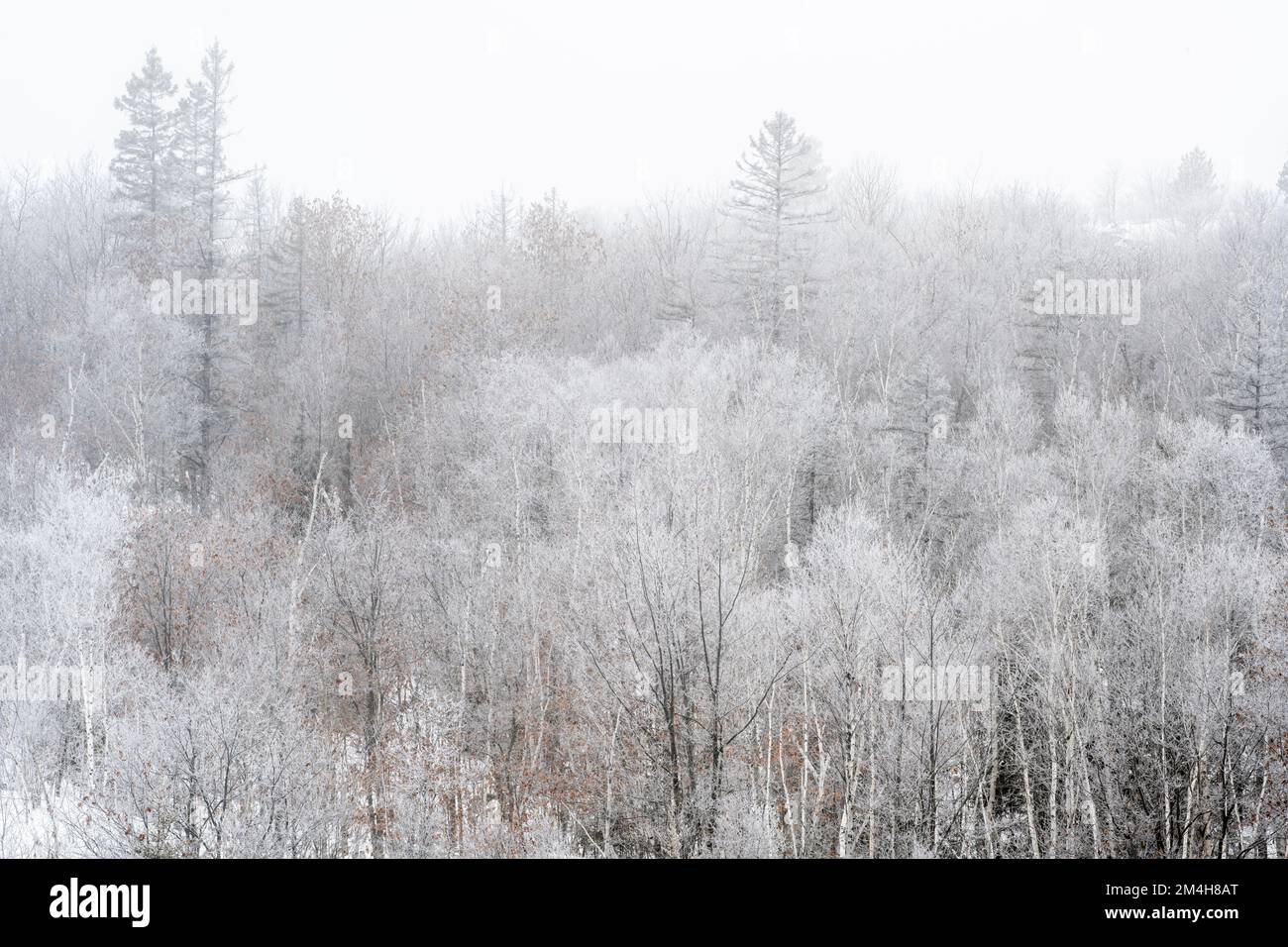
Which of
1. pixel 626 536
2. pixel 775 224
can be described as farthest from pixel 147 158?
pixel 626 536

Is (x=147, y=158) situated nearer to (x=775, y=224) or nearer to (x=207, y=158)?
(x=207, y=158)

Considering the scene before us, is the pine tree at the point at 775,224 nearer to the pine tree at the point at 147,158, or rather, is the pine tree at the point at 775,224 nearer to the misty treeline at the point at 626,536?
the misty treeline at the point at 626,536

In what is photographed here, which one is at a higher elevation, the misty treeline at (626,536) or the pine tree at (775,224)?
the pine tree at (775,224)

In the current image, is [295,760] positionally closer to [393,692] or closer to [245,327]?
[393,692]

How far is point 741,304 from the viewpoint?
40188 mm

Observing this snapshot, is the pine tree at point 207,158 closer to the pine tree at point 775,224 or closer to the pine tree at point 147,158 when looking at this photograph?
the pine tree at point 147,158

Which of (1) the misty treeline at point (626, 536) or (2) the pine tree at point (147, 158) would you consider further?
(2) the pine tree at point (147, 158)

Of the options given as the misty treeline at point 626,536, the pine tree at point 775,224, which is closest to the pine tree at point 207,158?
the misty treeline at point 626,536

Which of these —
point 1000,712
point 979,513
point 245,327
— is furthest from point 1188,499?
point 245,327

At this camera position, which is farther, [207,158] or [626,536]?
[207,158]

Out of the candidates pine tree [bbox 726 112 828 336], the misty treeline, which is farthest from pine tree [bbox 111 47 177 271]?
pine tree [bbox 726 112 828 336]

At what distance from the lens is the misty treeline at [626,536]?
777 inches

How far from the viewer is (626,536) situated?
18016mm

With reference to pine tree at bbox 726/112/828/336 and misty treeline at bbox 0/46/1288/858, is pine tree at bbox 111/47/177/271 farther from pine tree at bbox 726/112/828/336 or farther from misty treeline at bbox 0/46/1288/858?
pine tree at bbox 726/112/828/336
